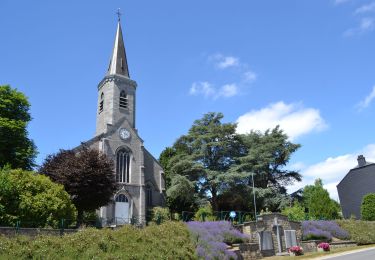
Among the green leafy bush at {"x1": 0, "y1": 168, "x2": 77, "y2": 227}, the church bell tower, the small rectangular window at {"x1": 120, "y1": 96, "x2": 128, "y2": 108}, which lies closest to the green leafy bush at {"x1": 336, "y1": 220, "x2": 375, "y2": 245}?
the green leafy bush at {"x1": 0, "y1": 168, "x2": 77, "y2": 227}

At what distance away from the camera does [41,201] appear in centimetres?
1966

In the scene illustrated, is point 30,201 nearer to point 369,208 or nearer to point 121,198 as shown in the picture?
point 121,198

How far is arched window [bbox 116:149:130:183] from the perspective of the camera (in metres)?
39.2

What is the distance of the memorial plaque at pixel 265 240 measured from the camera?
72.0 ft

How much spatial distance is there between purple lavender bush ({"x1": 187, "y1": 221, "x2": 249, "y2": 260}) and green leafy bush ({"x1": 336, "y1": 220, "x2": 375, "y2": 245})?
1122 centimetres

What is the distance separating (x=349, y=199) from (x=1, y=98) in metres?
42.2

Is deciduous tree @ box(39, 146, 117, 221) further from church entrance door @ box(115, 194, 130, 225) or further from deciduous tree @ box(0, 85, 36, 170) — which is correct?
church entrance door @ box(115, 194, 130, 225)

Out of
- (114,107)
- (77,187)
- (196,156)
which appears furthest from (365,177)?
(77,187)

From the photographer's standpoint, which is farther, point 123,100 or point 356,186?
point 356,186

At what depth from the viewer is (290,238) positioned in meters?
23.7

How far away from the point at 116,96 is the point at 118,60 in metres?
5.53

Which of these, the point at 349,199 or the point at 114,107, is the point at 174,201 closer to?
the point at 114,107

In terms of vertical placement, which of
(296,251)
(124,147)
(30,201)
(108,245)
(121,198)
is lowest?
(296,251)

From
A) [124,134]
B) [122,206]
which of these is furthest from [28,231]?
[124,134]
